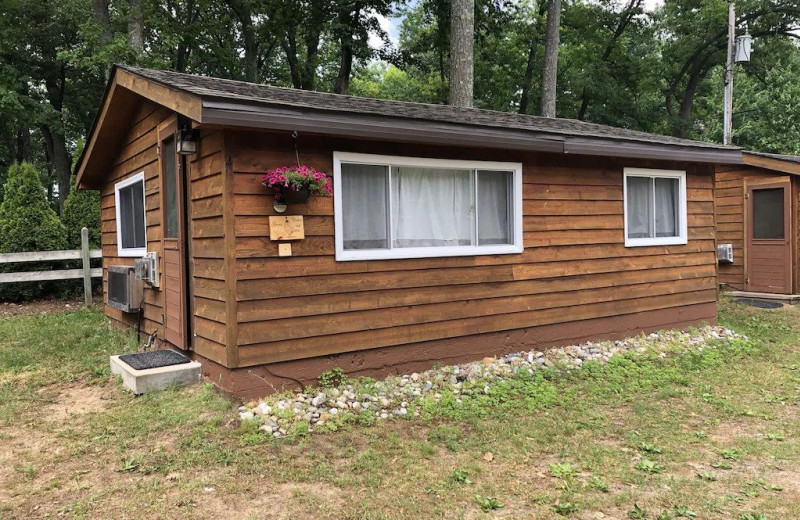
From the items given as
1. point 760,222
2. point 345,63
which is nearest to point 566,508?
point 760,222

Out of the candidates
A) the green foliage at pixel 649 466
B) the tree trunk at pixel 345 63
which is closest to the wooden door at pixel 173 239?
the green foliage at pixel 649 466

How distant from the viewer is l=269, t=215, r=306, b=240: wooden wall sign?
467 cm

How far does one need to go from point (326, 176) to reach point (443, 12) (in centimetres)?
1440

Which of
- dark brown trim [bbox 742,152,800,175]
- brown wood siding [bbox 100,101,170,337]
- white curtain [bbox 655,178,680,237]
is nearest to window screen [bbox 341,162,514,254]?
brown wood siding [bbox 100,101,170,337]

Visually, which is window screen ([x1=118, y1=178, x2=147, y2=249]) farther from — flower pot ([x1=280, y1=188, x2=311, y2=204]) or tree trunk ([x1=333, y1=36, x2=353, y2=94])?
tree trunk ([x1=333, y1=36, x2=353, y2=94])

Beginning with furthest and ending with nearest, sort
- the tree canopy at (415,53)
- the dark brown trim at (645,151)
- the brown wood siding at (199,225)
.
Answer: the tree canopy at (415,53) < the dark brown trim at (645,151) < the brown wood siding at (199,225)

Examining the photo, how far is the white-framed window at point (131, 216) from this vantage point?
6738 mm

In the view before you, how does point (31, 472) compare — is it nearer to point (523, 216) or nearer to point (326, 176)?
point (326, 176)

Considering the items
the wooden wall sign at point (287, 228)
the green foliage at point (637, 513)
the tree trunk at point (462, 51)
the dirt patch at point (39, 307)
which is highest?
the tree trunk at point (462, 51)

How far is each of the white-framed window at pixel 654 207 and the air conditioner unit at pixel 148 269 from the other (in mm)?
5767

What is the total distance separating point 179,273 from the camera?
539 centimetres

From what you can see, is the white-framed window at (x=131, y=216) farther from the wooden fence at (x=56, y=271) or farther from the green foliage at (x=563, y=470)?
the green foliage at (x=563, y=470)

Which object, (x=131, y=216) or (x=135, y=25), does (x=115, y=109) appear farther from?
(x=135, y=25)

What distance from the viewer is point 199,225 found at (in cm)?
504
